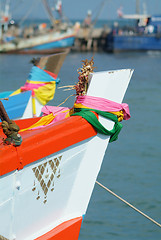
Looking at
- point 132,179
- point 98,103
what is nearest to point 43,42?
point 132,179

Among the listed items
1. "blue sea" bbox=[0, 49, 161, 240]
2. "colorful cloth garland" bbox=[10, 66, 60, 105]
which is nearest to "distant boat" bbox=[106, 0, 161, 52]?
"blue sea" bbox=[0, 49, 161, 240]

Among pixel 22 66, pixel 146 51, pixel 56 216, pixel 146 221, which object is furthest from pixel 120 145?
pixel 146 51

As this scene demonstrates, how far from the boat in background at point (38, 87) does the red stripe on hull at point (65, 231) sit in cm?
534

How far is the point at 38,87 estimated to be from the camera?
11.5 metres

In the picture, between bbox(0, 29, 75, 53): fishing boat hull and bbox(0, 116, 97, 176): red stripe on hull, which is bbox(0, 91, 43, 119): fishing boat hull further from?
bbox(0, 29, 75, 53): fishing boat hull

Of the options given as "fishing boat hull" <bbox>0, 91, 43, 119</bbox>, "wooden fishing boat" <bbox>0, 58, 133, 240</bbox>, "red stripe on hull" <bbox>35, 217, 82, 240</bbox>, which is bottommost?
"fishing boat hull" <bbox>0, 91, 43, 119</bbox>

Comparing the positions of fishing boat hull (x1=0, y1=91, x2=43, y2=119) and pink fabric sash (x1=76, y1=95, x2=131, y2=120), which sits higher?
pink fabric sash (x1=76, y1=95, x2=131, y2=120)

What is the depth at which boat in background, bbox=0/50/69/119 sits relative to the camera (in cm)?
1098

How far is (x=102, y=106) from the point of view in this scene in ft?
18.0

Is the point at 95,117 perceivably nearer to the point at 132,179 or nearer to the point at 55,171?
the point at 55,171

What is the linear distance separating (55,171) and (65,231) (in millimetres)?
820

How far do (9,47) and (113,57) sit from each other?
14411 millimetres

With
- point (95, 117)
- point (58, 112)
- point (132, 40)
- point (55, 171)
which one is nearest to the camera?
point (55, 171)

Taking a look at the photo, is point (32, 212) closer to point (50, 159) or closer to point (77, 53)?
point (50, 159)
